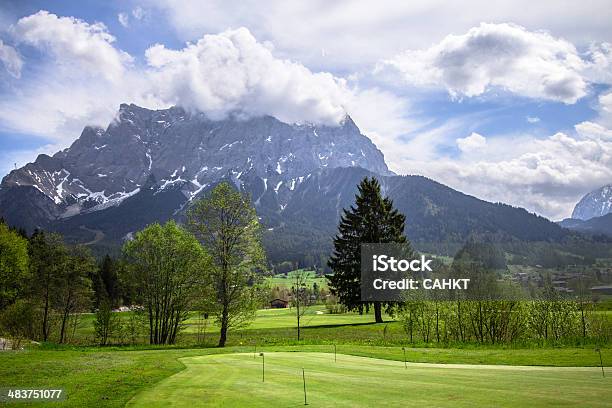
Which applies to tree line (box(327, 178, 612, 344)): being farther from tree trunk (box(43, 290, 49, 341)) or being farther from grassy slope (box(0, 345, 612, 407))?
tree trunk (box(43, 290, 49, 341))

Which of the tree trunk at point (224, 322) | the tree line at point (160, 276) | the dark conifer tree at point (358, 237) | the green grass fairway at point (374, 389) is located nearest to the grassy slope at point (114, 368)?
the green grass fairway at point (374, 389)

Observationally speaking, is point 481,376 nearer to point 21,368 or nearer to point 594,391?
point 594,391

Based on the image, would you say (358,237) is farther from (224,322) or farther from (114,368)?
(114,368)

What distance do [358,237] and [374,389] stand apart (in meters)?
42.1

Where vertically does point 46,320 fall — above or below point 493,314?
below

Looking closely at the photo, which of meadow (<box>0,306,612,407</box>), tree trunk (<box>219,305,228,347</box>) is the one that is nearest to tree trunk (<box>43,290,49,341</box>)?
tree trunk (<box>219,305,228,347</box>)

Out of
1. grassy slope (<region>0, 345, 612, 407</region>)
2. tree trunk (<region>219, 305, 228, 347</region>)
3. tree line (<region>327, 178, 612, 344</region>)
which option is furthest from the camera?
tree line (<region>327, 178, 612, 344</region>)

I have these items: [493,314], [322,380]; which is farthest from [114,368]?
[493,314]

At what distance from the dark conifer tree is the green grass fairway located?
35408mm

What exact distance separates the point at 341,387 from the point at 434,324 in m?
27.3

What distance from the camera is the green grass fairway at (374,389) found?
34.7ft

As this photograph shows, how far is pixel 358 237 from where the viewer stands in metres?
54.5

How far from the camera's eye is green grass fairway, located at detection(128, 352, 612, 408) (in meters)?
10.6

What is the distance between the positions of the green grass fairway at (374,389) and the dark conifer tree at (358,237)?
3541cm
